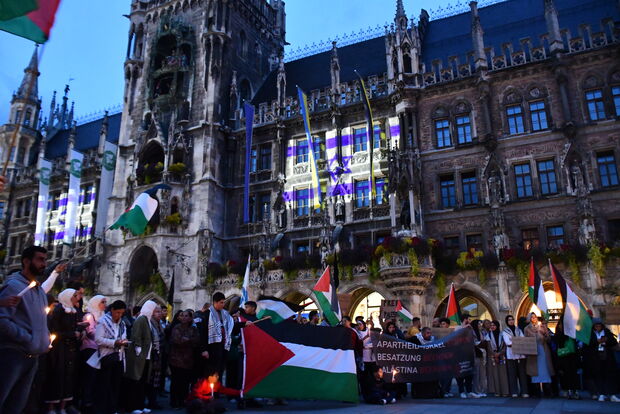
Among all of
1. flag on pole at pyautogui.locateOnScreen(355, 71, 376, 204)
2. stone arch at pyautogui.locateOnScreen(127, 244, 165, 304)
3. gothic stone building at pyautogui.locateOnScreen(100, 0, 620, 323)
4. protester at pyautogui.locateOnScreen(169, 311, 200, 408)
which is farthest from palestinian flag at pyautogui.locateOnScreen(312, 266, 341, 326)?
stone arch at pyautogui.locateOnScreen(127, 244, 165, 304)

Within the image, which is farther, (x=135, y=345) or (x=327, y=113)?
(x=327, y=113)

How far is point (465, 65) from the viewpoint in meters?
25.2

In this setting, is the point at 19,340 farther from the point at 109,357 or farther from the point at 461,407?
the point at 461,407

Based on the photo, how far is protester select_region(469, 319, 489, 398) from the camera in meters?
11.8

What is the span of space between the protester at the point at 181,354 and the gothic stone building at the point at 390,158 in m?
10.1

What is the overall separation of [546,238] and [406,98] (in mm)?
9436

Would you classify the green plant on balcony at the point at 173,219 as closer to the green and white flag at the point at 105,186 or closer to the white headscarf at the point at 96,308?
the green and white flag at the point at 105,186

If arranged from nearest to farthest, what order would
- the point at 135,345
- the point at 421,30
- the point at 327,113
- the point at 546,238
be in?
the point at 135,345 < the point at 546,238 < the point at 327,113 < the point at 421,30

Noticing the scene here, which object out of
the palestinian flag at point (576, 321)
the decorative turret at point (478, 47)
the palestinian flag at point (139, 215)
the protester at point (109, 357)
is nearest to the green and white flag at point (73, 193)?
the palestinian flag at point (139, 215)

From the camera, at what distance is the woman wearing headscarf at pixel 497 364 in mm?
11469

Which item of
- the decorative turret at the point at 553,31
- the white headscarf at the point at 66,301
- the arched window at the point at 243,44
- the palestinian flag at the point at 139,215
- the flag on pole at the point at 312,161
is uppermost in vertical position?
the arched window at the point at 243,44

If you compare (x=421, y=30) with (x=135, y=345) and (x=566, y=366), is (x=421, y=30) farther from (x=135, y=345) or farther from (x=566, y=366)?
(x=135, y=345)

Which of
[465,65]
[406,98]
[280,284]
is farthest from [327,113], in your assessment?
[280,284]

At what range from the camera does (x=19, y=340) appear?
14.1ft
